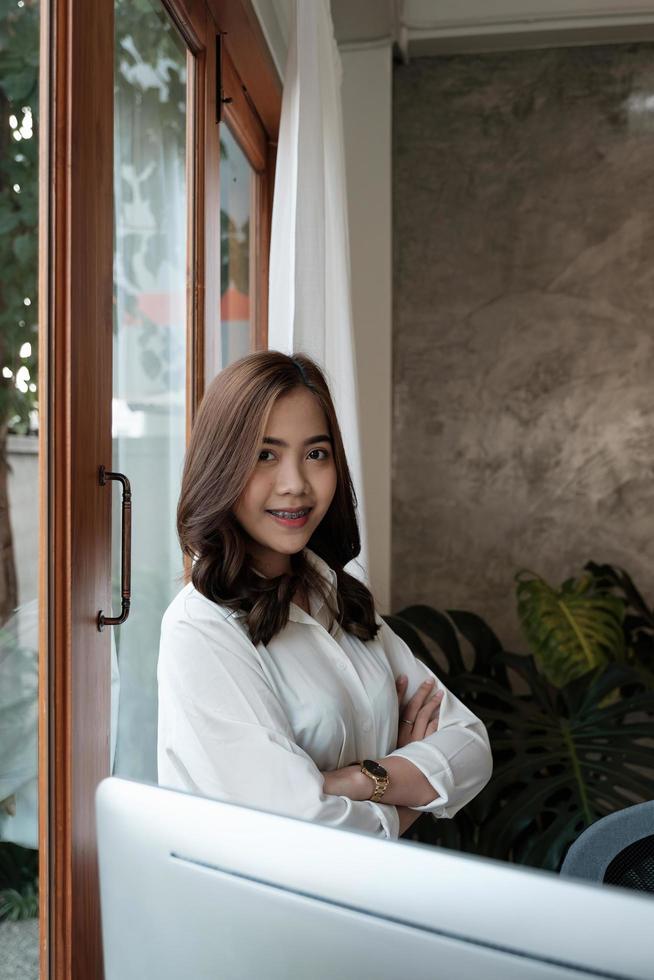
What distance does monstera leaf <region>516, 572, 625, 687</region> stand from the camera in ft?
8.43

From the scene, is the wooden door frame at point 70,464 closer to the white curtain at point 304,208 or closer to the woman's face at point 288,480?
the woman's face at point 288,480

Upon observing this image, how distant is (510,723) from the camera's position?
2.03 metres

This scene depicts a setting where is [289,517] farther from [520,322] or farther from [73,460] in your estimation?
[520,322]

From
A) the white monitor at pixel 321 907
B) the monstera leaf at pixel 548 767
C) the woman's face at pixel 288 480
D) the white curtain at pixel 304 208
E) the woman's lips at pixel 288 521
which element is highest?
the white curtain at pixel 304 208

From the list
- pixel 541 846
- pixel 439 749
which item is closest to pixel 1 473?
pixel 439 749

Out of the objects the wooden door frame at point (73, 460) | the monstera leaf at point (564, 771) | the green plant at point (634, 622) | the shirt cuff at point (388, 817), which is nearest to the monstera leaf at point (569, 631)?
the green plant at point (634, 622)

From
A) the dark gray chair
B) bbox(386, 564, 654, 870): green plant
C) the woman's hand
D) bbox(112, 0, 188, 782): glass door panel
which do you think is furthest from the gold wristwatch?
bbox(386, 564, 654, 870): green plant

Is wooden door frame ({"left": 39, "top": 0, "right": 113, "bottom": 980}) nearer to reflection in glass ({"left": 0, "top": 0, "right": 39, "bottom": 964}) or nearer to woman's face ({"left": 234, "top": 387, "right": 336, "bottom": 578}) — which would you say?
reflection in glass ({"left": 0, "top": 0, "right": 39, "bottom": 964})

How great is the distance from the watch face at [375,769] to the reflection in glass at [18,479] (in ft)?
1.55

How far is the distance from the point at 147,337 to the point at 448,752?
3.28ft

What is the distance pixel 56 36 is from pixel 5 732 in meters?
0.99

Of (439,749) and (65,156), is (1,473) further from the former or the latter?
(439,749)

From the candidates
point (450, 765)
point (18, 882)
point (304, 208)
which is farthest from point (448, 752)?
point (304, 208)

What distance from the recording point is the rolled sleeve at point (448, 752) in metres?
1.28
